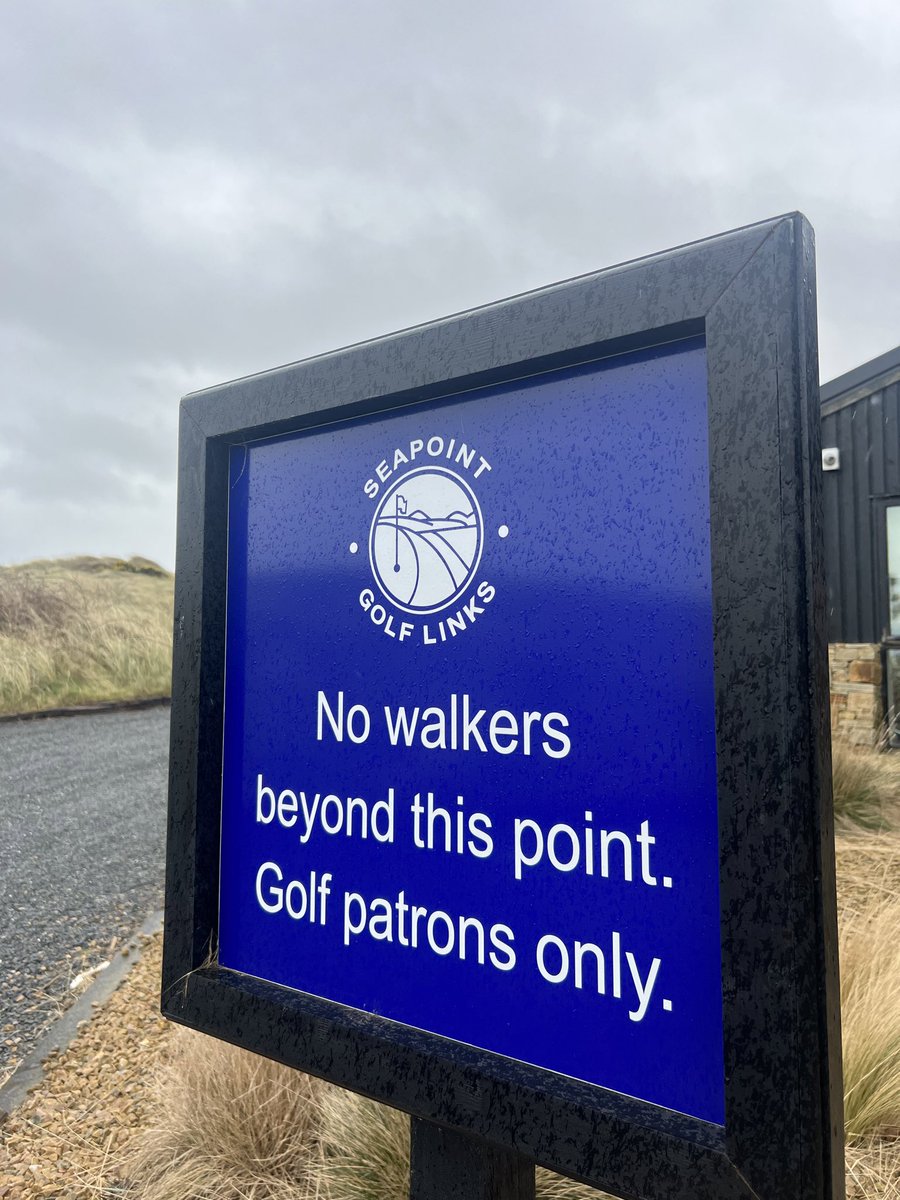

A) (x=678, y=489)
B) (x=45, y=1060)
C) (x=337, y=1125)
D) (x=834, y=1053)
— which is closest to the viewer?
(x=834, y=1053)

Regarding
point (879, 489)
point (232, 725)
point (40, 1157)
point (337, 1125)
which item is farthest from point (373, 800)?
point (879, 489)

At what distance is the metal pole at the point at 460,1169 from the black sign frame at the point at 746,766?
19cm

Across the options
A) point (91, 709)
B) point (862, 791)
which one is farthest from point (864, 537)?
point (91, 709)

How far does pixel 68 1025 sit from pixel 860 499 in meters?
9.10

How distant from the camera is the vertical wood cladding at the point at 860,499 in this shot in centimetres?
929

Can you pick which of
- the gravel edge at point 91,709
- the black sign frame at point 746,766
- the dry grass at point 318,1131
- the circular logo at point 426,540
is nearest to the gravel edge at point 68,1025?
the dry grass at point 318,1131

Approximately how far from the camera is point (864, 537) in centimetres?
945

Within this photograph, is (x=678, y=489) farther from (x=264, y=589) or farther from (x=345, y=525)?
(x=264, y=589)

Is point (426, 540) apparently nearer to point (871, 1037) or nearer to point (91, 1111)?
point (871, 1037)

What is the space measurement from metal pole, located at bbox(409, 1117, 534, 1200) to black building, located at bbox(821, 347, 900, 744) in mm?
8773

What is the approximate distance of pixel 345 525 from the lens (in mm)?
1510

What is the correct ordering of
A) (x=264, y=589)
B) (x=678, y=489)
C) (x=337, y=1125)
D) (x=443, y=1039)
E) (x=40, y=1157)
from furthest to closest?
1. (x=40, y=1157)
2. (x=337, y=1125)
3. (x=264, y=589)
4. (x=443, y=1039)
5. (x=678, y=489)

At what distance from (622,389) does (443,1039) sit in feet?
3.35

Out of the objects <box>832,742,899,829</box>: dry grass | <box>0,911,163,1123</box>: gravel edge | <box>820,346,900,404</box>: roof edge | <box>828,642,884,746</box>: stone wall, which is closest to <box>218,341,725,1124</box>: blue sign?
<box>0,911,163,1123</box>: gravel edge
